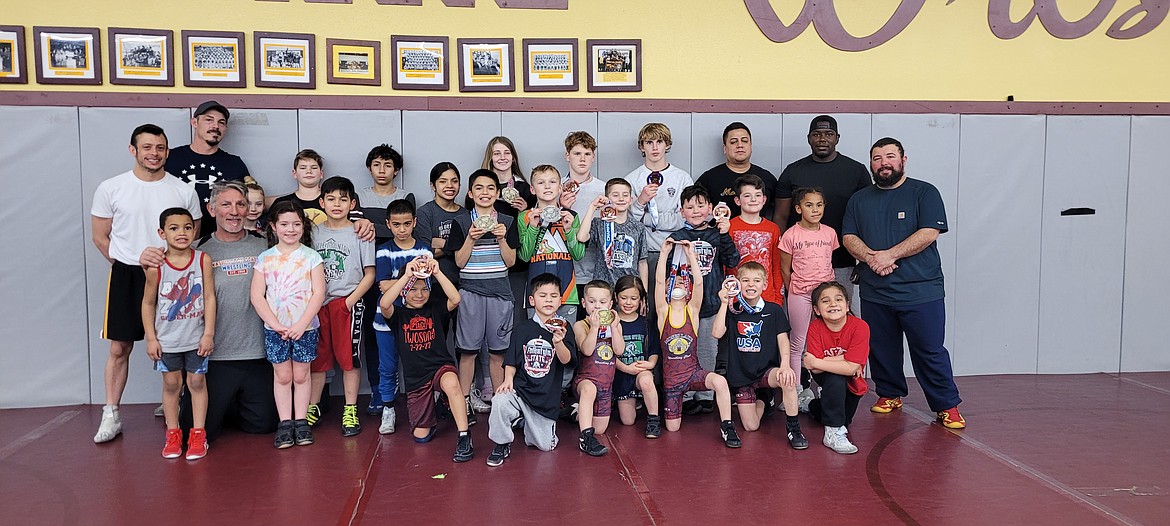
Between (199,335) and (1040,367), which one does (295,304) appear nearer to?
(199,335)

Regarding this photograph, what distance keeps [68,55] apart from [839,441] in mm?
6090

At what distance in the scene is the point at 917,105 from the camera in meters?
6.22

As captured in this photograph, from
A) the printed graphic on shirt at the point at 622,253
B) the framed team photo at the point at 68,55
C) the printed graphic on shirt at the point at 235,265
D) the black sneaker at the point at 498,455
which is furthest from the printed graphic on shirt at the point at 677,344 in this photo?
the framed team photo at the point at 68,55

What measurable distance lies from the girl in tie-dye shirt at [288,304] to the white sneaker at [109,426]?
1.10 metres

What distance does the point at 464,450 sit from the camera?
4184 millimetres

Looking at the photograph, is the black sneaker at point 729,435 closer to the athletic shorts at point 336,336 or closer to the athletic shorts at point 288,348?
the athletic shorts at point 336,336

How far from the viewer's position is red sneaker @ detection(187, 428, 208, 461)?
13.9 ft

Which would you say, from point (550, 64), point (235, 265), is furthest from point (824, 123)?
point (235, 265)

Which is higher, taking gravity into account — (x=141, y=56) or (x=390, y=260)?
(x=141, y=56)

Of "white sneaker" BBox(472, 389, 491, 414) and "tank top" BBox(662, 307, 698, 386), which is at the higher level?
"tank top" BBox(662, 307, 698, 386)

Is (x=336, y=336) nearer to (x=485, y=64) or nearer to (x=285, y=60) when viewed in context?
(x=285, y=60)

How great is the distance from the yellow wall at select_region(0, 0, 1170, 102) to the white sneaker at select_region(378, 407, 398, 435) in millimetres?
2534

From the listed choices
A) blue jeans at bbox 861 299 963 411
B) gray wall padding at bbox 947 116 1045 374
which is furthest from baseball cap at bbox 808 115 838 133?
gray wall padding at bbox 947 116 1045 374

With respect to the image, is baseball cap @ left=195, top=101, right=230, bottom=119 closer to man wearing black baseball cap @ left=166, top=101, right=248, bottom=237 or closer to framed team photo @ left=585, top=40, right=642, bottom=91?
man wearing black baseball cap @ left=166, top=101, right=248, bottom=237
